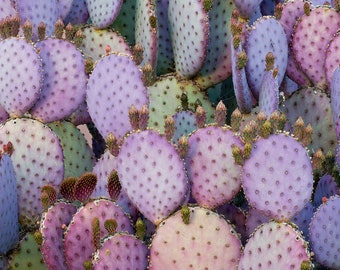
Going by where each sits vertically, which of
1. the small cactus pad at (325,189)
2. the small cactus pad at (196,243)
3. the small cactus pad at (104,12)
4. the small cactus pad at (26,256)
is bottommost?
the small cactus pad at (26,256)

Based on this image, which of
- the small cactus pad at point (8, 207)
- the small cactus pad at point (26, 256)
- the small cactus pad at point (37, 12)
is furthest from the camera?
the small cactus pad at point (37, 12)

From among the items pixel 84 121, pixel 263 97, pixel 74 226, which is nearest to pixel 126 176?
pixel 74 226

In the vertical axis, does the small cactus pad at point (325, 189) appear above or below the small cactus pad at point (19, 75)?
below

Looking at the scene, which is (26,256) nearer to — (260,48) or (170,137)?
(170,137)

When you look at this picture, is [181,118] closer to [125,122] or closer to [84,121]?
[125,122]

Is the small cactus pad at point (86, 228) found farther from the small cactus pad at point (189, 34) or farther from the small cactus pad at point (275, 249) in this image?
the small cactus pad at point (189, 34)

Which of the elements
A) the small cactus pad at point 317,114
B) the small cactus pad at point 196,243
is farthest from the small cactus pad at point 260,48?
the small cactus pad at point 196,243
